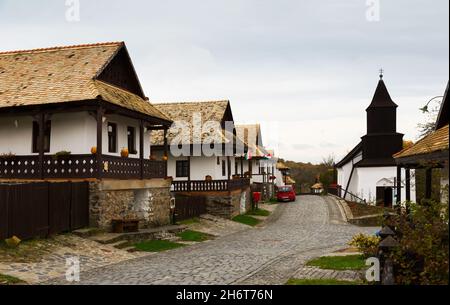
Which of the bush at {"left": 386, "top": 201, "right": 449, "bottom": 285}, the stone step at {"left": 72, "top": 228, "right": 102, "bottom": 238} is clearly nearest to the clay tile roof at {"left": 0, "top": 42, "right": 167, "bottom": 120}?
the stone step at {"left": 72, "top": 228, "right": 102, "bottom": 238}

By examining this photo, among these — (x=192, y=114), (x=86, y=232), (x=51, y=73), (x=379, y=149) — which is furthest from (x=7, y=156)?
(x=379, y=149)

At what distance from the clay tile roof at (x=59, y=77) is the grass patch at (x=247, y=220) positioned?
30.4 feet

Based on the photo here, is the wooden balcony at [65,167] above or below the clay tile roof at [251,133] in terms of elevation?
below

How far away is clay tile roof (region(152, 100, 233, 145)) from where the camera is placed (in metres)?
31.6

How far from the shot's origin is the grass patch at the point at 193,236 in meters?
20.7

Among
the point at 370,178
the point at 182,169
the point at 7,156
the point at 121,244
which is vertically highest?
the point at 7,156

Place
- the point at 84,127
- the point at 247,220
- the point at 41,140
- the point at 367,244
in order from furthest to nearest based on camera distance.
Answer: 1. the point at 247,220
2. the point at 84,127
3. the point at 41,140
4. the point at 367,244

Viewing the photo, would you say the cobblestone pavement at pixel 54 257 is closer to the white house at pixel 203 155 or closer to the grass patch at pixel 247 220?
the white house at pixel 203 155

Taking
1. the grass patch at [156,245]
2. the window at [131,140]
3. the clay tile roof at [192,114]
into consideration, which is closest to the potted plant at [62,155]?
the grass patch at [156,245]

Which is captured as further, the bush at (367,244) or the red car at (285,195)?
the red car at (285,195)

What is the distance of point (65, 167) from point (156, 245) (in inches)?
191

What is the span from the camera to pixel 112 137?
2147 centimetres

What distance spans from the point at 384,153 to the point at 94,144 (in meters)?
28.2

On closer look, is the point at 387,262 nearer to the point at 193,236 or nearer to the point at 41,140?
the point at 193,236
